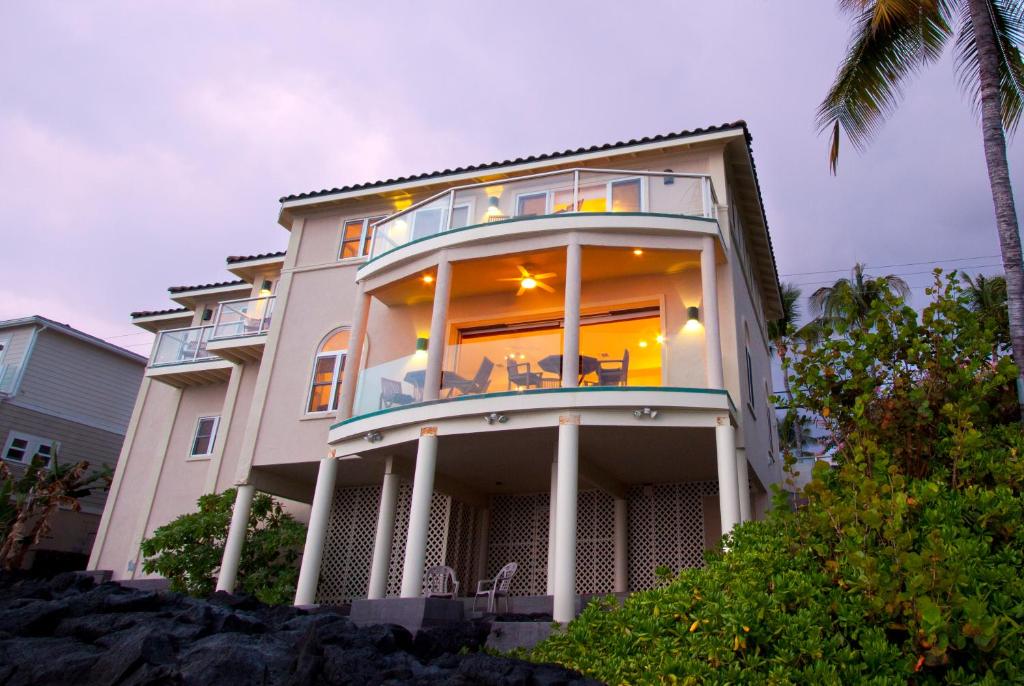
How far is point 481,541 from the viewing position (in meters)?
15.3

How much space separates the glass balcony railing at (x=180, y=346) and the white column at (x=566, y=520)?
12.2 m

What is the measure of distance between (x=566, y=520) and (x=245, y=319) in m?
11.0

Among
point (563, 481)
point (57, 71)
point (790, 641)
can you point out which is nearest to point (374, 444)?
point (563, 481)

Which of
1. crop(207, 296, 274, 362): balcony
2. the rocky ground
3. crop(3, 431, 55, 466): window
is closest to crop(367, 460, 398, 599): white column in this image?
the rocky ground

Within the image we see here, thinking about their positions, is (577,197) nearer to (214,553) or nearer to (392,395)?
(392,395)

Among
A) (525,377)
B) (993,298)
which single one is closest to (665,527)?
(525,377)

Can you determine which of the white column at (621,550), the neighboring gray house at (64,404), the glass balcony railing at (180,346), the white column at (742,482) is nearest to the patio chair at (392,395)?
the white column at (621,550)

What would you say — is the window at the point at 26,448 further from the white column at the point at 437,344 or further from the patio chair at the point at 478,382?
the patio chair at the point at 478,382

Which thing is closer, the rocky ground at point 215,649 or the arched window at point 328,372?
the rocky ground at point 215,649

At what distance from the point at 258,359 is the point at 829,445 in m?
13.5

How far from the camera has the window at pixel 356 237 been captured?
677 inches

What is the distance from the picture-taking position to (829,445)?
30.4ft

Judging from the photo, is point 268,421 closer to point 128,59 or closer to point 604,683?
point 604,683

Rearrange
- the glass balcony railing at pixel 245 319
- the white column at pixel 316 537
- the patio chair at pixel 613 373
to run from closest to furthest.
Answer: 1. the patio chair at pixel 613 373
2. the white column at pixel 316 537
3. the glass balcony railing at pixel 245 319
